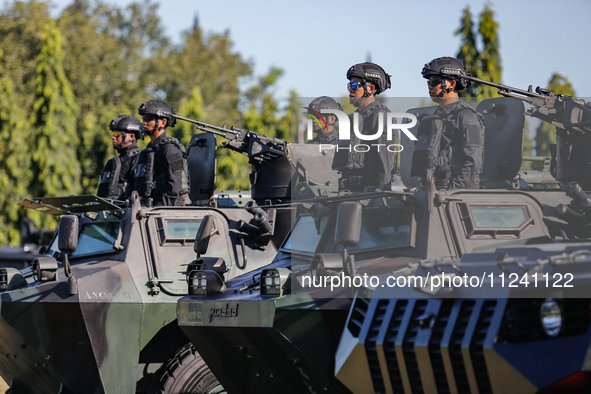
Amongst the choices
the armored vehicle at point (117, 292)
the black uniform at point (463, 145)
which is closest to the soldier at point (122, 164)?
the armored vehicle at point (117, 292)

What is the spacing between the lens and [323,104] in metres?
7.18

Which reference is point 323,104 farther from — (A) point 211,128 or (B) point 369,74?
(A) point 211,128

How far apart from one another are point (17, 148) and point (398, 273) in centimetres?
1644

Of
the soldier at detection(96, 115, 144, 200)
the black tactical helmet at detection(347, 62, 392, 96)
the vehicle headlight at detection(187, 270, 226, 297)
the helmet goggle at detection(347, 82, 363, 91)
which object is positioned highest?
the black tactical helmet at detection(347, 62, 392, 96)

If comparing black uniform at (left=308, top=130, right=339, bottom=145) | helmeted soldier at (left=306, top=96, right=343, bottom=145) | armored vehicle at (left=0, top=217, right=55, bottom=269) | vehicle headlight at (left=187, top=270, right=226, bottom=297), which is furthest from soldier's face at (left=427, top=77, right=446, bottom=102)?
armored vehicle at (left=0, top=217, right=55, bottom=269)

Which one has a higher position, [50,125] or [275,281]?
[50,125]

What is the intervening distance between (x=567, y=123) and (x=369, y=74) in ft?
5.38

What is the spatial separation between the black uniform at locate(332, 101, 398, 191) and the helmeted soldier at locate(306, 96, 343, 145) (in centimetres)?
27

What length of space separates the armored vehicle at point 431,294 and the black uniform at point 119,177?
10.3 feet

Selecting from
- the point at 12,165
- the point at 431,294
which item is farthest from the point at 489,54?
the point at 12,165

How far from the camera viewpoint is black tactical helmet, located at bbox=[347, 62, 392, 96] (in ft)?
23.2

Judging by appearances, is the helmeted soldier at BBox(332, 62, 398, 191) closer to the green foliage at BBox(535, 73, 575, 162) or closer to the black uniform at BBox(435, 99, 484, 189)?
the black uniform at BBox(435, 99, 484, 189)

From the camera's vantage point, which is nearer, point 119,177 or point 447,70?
point 447,70

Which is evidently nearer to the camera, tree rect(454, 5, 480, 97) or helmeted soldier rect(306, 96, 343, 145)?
helmeted soldier rect(306, 96, 343, 145)
